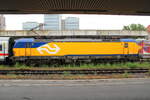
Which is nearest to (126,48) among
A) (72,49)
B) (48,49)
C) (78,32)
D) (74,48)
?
(74,48)

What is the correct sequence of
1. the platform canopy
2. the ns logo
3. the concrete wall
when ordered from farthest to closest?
the concrete wall < the ns logo < the platform canopy

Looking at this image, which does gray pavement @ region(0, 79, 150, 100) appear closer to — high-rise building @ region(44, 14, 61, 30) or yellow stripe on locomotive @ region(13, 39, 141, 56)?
yellow stripe on locomotive @ region(13, 39, 141, 56)

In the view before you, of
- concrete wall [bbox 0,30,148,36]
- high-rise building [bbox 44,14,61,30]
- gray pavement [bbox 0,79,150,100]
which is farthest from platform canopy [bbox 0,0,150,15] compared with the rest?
high-rise building [bbox 44,14,61,30]

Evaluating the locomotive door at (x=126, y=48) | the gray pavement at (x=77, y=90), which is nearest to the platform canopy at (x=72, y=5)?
the gray pavement at (x=77, y=90)

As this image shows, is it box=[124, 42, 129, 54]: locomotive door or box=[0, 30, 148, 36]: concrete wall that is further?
box=[0, 30, 148, 36]: concrete wall

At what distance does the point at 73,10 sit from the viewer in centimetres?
557

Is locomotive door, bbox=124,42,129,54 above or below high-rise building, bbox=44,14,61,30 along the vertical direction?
below

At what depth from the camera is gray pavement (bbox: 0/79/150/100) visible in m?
6.67

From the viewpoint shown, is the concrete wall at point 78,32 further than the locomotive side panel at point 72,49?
Yes

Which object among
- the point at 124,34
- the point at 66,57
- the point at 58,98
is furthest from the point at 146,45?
the point at 58,98

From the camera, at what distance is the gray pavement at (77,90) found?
21.9 ft

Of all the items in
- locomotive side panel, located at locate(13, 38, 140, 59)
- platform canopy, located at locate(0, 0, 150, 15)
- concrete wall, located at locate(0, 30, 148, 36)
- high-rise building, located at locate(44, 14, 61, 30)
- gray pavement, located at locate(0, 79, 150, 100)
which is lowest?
gray pavement, located at locate(0, 79, 150, 100)

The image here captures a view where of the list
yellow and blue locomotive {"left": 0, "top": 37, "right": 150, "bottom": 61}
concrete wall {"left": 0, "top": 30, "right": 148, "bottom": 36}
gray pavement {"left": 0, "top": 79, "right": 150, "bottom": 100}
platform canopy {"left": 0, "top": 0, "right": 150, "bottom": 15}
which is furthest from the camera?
Answer: concrete wall {"left": 0, "top": 30, "right": 148, "bottom": 36}

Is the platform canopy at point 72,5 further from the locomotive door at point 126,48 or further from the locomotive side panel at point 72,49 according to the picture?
the locomotive door at point 126,48
